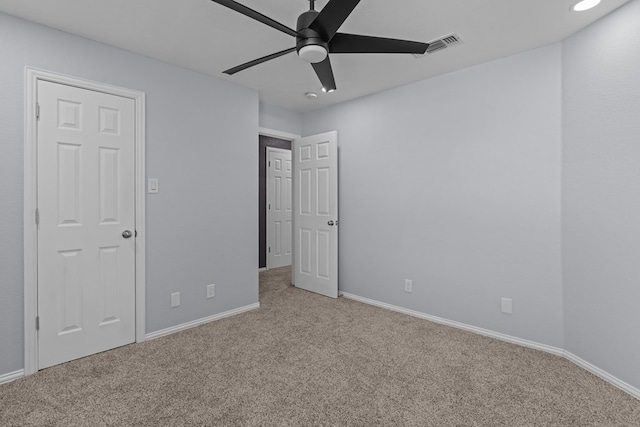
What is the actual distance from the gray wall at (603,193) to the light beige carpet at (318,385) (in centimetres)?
32

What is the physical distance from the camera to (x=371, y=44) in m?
1.74

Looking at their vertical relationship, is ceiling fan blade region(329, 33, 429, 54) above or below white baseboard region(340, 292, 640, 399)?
above

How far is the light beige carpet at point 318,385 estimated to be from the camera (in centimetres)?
176

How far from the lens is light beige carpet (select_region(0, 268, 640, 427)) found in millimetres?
1759

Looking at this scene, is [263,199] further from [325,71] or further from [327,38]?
[327,38]

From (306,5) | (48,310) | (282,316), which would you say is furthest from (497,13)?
(48,310)

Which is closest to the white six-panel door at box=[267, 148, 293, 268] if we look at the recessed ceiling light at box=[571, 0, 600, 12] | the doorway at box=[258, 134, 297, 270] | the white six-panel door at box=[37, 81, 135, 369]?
the doorway at box=[258, 134, 297, 270]

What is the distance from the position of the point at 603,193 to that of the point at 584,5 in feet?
4.02

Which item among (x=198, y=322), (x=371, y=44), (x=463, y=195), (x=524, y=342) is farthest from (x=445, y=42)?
(x=198, y=322)

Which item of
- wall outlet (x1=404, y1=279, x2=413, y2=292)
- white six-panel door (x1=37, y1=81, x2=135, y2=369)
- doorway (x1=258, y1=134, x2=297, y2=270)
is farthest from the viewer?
doorway (x1=258, y1=134, x2=297, y2=270)

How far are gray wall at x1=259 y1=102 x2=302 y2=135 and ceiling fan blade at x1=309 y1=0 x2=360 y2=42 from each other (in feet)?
8.31

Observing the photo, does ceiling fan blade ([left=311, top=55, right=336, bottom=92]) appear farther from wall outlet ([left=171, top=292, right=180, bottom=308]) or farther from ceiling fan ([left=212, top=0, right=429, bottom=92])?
wall outlet ([left=171, top=292, right=180, bottom=308])

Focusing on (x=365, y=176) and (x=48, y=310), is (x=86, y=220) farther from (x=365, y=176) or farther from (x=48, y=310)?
(x=365, y=176)

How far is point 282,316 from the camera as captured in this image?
3.31m
